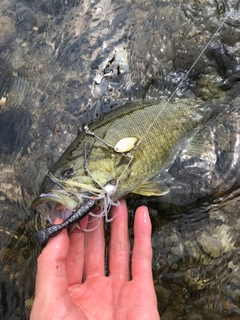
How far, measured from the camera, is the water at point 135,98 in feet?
12.1

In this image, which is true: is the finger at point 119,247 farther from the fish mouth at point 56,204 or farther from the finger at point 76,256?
the fish mouth at point 56,204

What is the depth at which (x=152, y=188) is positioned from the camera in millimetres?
3723

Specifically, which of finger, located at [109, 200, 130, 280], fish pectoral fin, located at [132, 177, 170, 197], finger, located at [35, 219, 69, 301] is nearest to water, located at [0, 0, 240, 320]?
fish pectoral fin, located at [132, 177, 170, 197]

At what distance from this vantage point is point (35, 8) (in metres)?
5.62

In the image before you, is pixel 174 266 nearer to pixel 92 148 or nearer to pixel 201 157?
pixel 201 157

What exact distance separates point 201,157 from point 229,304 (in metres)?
1.62

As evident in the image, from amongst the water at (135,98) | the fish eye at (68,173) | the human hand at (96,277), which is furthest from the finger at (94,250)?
the water at (135,98)

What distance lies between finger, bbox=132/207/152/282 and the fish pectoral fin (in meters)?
0.38

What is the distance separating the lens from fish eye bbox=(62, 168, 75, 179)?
127 inches

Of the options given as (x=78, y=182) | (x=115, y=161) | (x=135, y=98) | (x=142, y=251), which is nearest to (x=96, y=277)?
(x=142, y=251)

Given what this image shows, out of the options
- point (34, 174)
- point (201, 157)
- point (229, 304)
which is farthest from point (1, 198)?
point (229, 304)

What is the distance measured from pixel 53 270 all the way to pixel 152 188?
1.44 meters

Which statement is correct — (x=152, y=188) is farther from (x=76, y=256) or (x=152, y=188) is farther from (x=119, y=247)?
(x=76, y=256)

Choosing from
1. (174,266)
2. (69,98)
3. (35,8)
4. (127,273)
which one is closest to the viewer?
(127,273)
